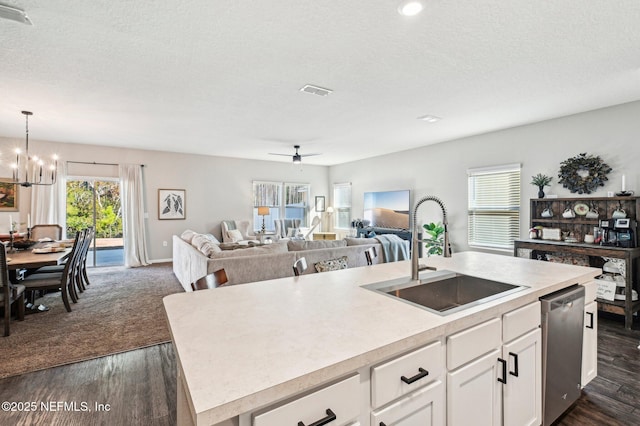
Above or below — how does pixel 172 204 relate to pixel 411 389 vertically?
above

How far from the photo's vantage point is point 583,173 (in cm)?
409

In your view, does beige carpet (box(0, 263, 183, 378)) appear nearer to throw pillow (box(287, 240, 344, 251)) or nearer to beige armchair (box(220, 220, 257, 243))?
throw pillow (box(287, 240, 344, 251))

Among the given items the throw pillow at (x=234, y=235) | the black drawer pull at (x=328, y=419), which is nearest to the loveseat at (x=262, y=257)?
the throw pillow at (x=234, y=235)

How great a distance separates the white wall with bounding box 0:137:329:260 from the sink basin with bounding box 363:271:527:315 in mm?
6913

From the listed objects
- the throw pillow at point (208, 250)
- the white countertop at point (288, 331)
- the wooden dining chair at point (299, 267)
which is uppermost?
the wooden dining chair at point (299, 267)

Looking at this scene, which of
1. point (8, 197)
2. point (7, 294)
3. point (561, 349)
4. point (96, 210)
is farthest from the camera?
point (96, 210)

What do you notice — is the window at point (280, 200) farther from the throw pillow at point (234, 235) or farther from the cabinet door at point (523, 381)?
the cabinet door at point (523, 381)

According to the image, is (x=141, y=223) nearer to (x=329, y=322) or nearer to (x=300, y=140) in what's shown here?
(x=300, y=140)

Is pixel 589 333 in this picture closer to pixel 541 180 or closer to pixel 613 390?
pixel 613 390

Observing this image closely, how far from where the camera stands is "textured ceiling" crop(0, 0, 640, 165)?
205 centimetres

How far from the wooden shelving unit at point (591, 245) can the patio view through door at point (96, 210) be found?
26.4 ft

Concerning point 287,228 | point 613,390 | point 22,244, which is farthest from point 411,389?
point 287,228

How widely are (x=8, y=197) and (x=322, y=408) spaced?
26.1 feet

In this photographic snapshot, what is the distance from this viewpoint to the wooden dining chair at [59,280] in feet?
11.7
